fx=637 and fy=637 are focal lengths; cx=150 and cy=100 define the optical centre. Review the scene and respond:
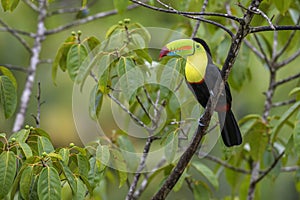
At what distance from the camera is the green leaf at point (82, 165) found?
212 cm

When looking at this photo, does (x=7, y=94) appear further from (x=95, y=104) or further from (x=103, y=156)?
(x=103, y=156)

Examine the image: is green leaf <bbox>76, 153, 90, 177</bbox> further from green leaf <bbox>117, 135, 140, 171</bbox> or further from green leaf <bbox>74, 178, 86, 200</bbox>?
green leaf <bbox>117, 135, 140, 171</bbox>

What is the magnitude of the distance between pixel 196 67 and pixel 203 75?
0.07 metres

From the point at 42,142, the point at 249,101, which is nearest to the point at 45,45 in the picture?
the point at 249,101

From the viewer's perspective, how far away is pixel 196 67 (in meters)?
2.67

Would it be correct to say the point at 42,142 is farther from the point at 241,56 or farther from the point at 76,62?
the point at 241,56

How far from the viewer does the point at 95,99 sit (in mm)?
2521

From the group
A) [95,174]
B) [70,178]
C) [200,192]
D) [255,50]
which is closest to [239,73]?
[255,50]

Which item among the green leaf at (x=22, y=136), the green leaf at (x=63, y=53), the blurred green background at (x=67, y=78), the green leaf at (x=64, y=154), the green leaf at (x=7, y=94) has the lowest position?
the blurred green background at (x=67, y=78)

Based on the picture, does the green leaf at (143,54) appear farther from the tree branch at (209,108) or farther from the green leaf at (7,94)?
the green leaf at (7,94)

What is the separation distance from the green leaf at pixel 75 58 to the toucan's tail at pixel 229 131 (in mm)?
656

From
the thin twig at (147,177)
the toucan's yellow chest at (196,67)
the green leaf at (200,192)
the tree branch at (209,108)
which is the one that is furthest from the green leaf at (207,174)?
the tree branch at (209,108)

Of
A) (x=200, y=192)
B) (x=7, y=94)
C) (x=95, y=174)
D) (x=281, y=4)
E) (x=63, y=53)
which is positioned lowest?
(x=200, y=192)

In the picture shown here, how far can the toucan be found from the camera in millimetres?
2557
